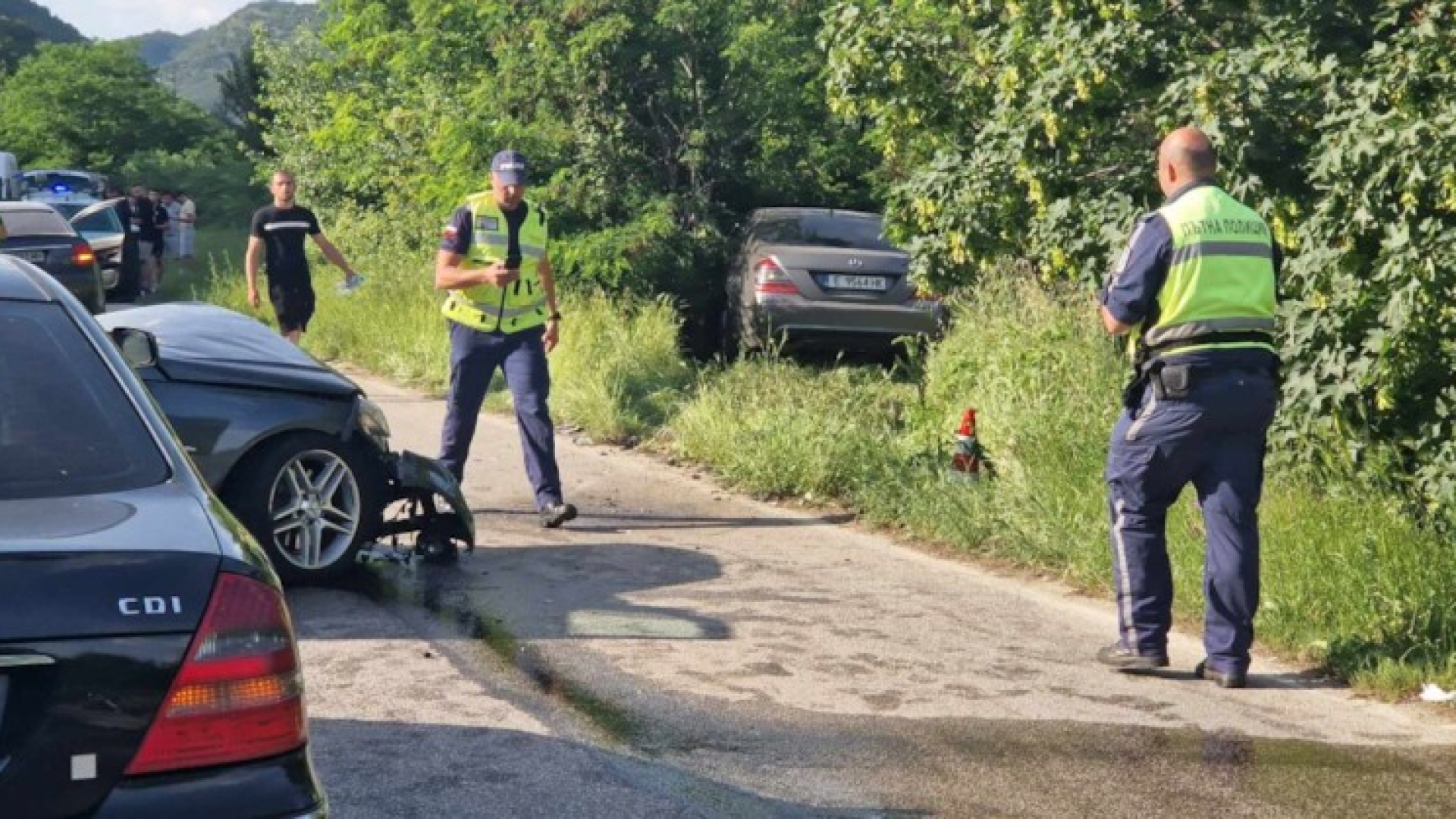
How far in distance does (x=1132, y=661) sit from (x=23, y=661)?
181 inches

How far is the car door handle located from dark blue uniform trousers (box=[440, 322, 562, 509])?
6.48 m

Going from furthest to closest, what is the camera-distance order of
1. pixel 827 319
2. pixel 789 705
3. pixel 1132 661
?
pixel 827 319
pixel 1132 661
pixel 789 705

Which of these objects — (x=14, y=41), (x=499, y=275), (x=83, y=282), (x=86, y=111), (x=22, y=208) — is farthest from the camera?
(x=14, y=41)

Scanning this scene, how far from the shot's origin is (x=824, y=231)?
1675cm

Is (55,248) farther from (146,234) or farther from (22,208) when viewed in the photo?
(146,234)

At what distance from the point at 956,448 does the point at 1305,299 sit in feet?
7.89

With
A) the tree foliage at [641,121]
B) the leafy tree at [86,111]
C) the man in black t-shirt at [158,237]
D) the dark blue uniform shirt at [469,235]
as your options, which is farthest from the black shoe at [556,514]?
the leafy tree at [86,111]

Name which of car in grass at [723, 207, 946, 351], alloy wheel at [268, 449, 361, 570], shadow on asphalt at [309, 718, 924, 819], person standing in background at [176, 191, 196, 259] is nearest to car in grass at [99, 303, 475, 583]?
alloy wheel at [268, 449, 361, 570]

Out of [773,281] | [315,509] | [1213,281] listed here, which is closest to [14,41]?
[773,281]

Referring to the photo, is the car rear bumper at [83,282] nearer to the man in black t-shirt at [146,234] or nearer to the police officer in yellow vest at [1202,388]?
the man in black t-shirt at [146,234]

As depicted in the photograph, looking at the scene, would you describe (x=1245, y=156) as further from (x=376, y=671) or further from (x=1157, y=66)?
(x=376, y=671)

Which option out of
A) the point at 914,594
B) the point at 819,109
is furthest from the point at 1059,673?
the point at 819,109

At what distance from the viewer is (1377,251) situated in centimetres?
793

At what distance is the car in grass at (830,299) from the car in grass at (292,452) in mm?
7318
